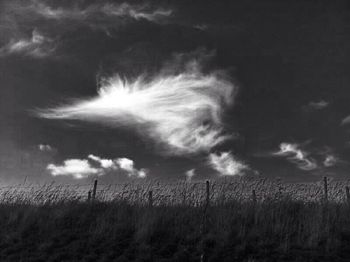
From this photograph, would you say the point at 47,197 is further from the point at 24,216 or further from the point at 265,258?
the point at 265,258

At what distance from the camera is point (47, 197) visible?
510 inches

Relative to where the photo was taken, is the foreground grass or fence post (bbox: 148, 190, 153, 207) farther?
fence post (bbox: 148, 190, 153, 207)

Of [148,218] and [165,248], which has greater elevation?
[148,218]

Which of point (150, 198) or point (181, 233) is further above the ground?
point (150, 198)

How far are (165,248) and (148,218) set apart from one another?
1.59 meters

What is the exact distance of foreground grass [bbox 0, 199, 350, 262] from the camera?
318 inches

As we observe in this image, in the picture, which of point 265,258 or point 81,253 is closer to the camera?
point 265,258

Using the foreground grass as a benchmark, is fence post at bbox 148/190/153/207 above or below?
above

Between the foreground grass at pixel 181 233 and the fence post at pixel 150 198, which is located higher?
the fence post at pixel 150 198

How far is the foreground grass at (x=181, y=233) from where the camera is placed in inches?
318

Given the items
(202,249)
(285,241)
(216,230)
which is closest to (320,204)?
(285,241)

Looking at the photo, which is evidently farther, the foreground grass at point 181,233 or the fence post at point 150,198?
the fence post at point 150,198

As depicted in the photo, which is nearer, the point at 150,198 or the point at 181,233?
the point at 181,233

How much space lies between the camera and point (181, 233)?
9.02 m
